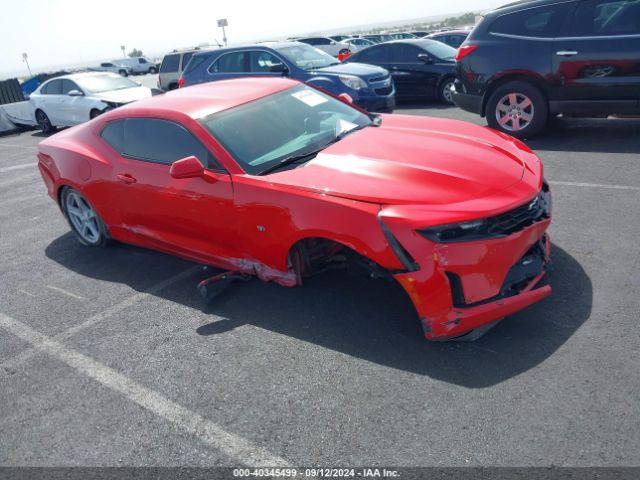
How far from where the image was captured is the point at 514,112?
763cm

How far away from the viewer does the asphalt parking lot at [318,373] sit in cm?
261

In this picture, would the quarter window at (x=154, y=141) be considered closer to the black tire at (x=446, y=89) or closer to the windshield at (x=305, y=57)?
the windshield at (x=305, y=57)

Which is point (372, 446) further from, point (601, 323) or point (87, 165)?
point (87, 165)

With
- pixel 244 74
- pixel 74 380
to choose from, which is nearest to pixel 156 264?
pixel 74 380

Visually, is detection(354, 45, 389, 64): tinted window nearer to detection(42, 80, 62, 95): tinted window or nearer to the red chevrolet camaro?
detection(42, 80, 62, 95): tinted window

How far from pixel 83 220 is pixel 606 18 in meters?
6.66

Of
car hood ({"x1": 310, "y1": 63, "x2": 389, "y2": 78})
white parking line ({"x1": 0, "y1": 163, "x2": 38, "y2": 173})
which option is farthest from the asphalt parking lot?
white parking line ({"x1": 0, "y1": 163, "x2": 38, "y2": 173})

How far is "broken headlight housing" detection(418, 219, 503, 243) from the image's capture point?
302 cm

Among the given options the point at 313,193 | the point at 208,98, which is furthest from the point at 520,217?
the point at 208,98

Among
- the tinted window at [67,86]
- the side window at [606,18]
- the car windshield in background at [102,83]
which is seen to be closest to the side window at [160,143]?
the side window at [606,18]

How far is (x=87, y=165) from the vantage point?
16.3 feet

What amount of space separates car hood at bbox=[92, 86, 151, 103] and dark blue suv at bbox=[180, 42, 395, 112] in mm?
1995

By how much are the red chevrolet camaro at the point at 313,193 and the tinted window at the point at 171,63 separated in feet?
34.7

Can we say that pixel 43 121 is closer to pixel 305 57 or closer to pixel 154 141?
pixel 305 57
